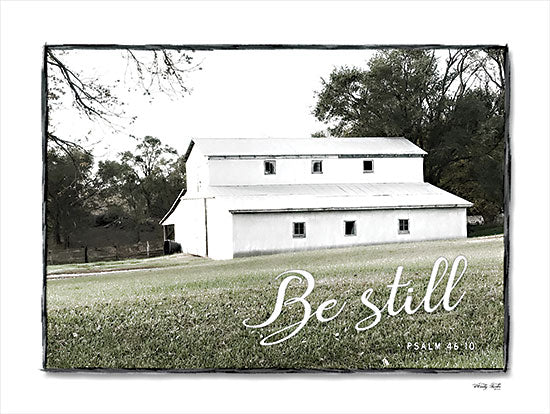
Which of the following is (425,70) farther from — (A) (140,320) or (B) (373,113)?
(A) (140,320)

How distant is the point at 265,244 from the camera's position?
7859 mm

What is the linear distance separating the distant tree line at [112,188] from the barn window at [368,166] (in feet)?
5.58

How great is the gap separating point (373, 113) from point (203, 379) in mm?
2961

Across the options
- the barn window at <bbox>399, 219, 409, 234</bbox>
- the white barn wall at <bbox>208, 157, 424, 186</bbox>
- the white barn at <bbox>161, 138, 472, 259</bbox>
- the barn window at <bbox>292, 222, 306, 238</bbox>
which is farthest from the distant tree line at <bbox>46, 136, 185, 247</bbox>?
the barn window at <bbox>399, 219, 409, 234</bbox>

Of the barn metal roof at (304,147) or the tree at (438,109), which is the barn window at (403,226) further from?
the barn metal roof at (304,147)

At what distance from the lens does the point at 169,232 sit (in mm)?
7926

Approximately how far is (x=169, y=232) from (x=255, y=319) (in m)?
1.14

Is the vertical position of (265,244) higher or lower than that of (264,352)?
higher

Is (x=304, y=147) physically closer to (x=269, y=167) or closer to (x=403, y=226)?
(x=269, y=167)

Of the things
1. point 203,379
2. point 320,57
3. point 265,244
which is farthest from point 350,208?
point 203,379

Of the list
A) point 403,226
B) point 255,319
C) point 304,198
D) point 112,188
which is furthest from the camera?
point 403,226

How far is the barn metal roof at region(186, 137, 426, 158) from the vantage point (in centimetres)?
783

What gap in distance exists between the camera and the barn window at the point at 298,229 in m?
7.94
